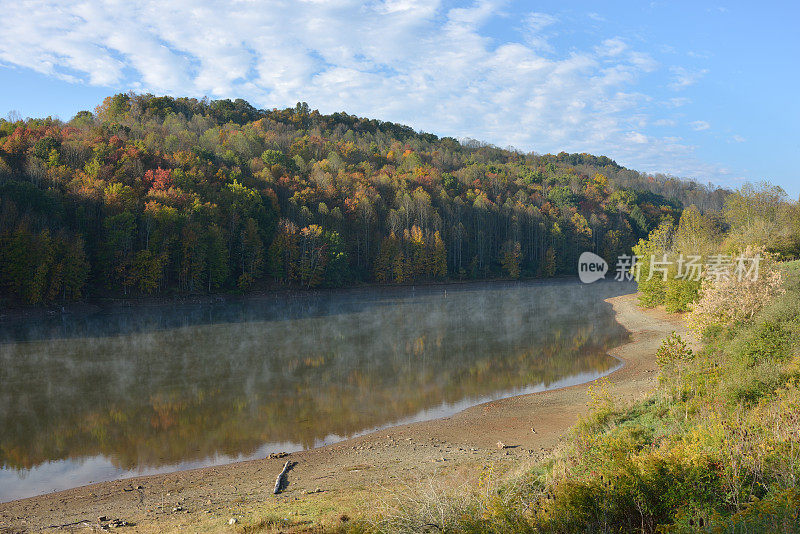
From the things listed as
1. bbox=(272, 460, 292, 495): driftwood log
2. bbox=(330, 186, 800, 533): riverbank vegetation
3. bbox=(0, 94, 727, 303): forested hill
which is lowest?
bbox=(272, 460, 292, 495): driftwood log

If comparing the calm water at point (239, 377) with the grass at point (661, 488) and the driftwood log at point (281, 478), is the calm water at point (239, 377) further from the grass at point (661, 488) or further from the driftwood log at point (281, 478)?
the grass at point (661, 488)

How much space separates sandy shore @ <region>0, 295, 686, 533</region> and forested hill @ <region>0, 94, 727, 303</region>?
119 ft

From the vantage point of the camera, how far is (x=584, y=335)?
33656mm

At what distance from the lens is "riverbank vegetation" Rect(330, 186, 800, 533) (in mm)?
5793

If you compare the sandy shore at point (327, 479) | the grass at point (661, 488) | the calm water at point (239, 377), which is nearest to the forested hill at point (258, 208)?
the calm water at point (239, 377)

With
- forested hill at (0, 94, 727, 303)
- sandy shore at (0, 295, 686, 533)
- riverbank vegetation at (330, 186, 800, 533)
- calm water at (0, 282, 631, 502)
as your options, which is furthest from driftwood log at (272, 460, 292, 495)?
forested hill at (0, 94, 727, 303)

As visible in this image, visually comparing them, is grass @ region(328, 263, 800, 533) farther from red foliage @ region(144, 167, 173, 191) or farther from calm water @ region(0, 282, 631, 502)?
red foliage @ region(144, 167, 173, 191)

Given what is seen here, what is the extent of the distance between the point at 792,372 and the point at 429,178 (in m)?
80.8

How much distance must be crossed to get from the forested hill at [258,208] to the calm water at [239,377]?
300 inches

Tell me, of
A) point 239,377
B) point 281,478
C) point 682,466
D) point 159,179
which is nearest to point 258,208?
point 159,179

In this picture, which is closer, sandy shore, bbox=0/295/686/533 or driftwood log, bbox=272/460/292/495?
sandy shore, bbox=0/295/686/533

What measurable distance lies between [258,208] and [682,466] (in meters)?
59.6

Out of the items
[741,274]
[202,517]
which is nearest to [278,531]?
[202,517]

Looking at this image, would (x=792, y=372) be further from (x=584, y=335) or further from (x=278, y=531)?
(x=584, y=335)
